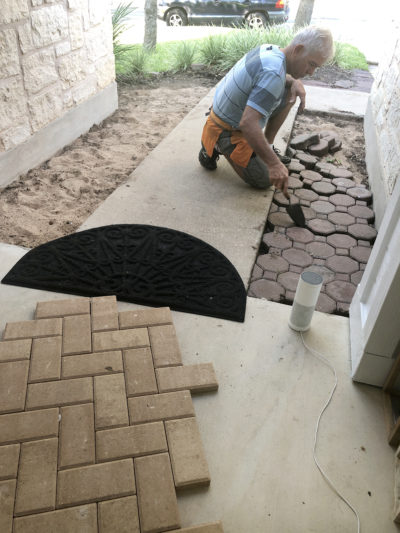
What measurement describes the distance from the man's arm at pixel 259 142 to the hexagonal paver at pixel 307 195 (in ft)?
1.90

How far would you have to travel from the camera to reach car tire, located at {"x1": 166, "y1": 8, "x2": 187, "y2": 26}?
1161 cm

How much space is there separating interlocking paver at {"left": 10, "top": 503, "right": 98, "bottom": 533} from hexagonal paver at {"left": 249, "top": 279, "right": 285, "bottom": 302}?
4.62 feet

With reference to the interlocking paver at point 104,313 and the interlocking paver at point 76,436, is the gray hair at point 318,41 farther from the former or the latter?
the interlocking paver at point 76,436

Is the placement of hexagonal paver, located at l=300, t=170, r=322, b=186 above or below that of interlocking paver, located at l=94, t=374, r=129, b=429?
above

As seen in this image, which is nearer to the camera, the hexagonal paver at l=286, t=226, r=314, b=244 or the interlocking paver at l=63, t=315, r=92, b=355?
the interlocking paver at l=63, t=315, r=92, b=355

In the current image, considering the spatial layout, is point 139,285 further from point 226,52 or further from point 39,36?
point 226,52

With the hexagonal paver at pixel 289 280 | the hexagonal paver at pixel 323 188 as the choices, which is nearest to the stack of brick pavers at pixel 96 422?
the hexagonal paver at pixel 289 280

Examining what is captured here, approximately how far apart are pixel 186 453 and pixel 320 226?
207cm

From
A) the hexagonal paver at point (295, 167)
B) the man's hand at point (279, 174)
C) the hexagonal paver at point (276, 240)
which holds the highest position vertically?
the man's hand at point (279, 174)

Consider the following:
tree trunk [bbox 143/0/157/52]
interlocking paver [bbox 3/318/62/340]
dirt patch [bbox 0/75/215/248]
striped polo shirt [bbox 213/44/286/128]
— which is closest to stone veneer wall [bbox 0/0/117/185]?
dirt patch [bbox 0/75/215/248]

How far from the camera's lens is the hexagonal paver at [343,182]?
367cm

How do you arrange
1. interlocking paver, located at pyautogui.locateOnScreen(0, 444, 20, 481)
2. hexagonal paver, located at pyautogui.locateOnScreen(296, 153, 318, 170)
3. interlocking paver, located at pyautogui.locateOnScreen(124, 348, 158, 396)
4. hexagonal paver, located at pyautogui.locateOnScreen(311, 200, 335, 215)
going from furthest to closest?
hexagonal paver, located at pyautogui.locateOnScreen(296, 153, 318, 170) < hexagonal paver, located at pyautogui.locateOnScreen(311, 200, 335, 215) < interlocking paver, located at pyautogui.locateOnScreen(124, 348, 158, 396) < interlocking paver, located at pyautogui.locateOnScreen(0, 444, 20, 481)

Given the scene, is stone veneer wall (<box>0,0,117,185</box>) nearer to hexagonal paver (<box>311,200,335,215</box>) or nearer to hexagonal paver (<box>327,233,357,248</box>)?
hexagonal paver (<box>311,200,335,215</box>)

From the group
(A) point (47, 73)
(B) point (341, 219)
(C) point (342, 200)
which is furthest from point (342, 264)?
(A) point (47, 73)
